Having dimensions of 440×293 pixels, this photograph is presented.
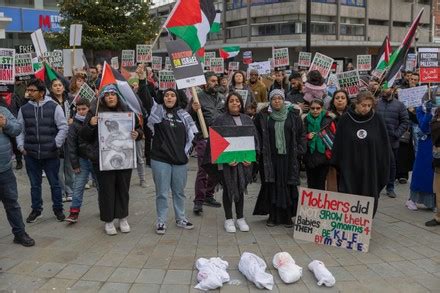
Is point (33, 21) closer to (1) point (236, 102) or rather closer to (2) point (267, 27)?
(2) point (267, 27)

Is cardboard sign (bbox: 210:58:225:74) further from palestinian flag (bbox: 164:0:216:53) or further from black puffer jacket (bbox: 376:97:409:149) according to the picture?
palestinian flag (bbox: 164:0:216:53)

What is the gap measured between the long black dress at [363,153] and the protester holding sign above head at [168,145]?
2.00m

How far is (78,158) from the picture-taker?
681 cm

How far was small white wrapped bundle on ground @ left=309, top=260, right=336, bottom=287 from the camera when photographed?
16.0 ft

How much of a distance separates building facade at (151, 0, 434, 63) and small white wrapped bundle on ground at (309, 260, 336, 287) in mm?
36809

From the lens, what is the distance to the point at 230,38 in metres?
46.8

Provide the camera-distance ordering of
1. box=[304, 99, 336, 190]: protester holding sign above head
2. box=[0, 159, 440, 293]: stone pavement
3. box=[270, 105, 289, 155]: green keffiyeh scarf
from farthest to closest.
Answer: box=[304, 99, 336, 190]: protester holding sign above head < box=[270, 105, 289, 155]: green keffiyeh scarf < box=[0, 159, 440, 293]: stone pavement

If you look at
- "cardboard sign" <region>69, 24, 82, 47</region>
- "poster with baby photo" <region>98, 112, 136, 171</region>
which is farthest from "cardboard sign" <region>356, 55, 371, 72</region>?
"poster with baby photo" <region>98, 112, 136, 171</region>

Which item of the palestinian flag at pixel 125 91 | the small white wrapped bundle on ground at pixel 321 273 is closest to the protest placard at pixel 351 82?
the palestinian flag at pixel 125 91

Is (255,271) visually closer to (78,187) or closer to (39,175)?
(78,187)

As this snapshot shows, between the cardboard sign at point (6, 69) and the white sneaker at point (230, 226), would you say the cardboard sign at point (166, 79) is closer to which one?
the cardboard sign at point (6, 69)

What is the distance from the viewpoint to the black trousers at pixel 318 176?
6.92 m

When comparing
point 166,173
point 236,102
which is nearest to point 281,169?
point 236,102

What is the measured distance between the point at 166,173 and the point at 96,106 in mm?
1267
